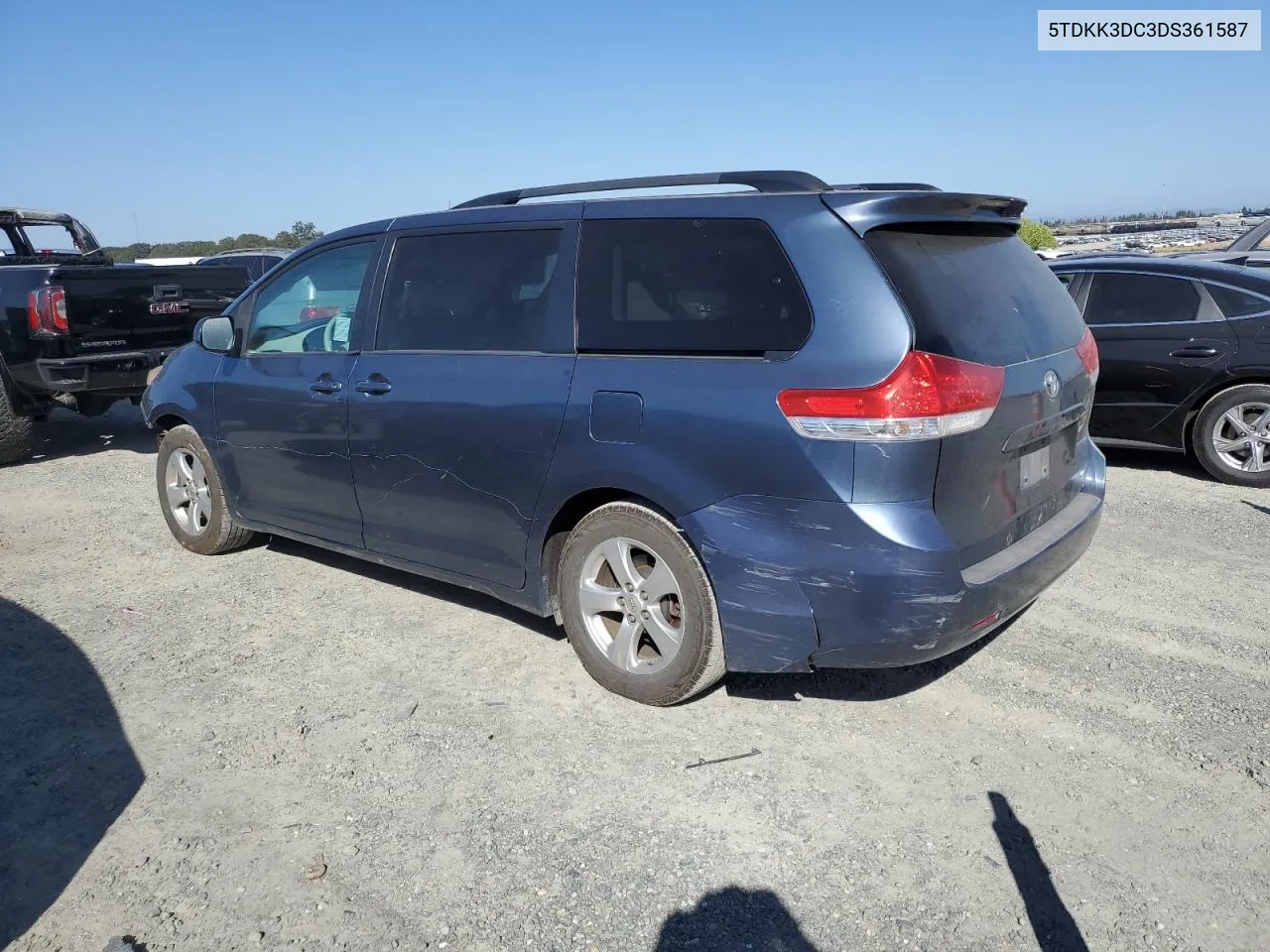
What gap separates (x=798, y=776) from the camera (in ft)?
10.7

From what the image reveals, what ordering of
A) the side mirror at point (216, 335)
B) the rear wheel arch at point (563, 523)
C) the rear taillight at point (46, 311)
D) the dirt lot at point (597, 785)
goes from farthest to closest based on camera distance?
1. the rear taillight at point (46, 311)
2. the side mirror at point (216, 335)
3. the rear wheel arch at point (563, 523)
4. the dirt lot at point (597, 785)

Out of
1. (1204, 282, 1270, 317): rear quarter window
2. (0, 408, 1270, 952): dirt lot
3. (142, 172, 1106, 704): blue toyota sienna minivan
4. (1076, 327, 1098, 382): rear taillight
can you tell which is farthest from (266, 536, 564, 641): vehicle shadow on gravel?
(1204, 282, 1270, 317): rear quarter window

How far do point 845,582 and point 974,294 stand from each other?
110 centimetres

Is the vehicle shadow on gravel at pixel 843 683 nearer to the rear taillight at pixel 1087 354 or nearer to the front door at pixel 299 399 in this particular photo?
the rear taillight at pixel 1087 354

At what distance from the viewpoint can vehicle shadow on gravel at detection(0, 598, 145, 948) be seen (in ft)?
9.22

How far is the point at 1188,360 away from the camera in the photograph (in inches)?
273

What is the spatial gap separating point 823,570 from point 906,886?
3.05ft

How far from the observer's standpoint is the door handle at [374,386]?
4320 millimetres

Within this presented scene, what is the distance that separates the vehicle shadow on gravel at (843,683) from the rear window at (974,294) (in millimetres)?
1328

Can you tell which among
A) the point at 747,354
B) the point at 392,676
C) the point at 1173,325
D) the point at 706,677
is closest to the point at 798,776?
the point at 706,677

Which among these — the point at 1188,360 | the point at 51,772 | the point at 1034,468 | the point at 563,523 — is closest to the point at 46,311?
the point at 51,772

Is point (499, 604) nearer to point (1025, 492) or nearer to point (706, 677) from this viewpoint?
point (706, 677)

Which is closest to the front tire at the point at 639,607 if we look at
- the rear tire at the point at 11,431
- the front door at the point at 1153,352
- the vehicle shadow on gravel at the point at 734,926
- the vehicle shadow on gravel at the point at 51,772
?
the vehicle shadow on gravel at the point at 734,926

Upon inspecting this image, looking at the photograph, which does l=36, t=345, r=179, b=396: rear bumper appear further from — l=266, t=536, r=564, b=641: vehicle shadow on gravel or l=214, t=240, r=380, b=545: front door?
l=214, t=240, r=380, b=545: front door
